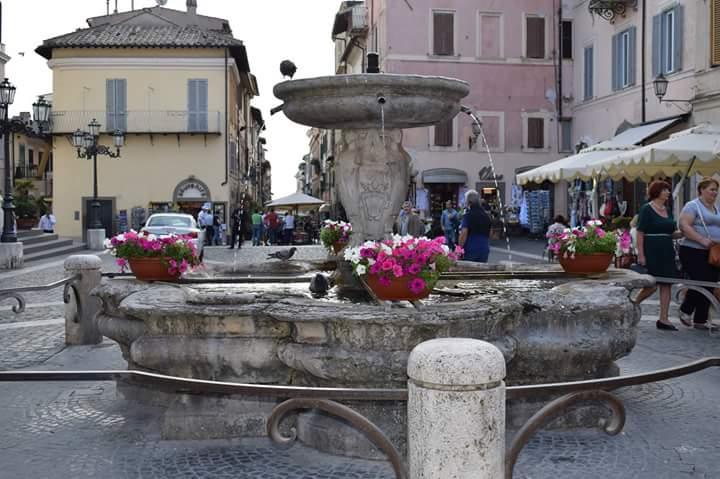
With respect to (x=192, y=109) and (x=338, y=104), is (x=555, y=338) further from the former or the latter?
(x=192, y=109)

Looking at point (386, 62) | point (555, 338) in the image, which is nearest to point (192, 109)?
point (386, 62)

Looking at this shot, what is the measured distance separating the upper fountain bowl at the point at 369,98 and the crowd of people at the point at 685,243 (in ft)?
10.2

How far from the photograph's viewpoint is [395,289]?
16.9 feet

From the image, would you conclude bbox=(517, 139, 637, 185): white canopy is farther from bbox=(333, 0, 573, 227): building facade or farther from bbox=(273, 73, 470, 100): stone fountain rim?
bbox=(333, 0, 573, 227): building facade

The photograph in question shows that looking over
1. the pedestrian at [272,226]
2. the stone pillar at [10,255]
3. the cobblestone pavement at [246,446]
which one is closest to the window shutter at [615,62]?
A: the pedestrian at [272,226]

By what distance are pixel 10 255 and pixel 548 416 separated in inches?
739

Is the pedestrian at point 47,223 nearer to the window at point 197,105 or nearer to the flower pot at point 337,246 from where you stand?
the window at point 197,105

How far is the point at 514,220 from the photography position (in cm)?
3192

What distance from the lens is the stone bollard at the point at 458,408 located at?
104 inches

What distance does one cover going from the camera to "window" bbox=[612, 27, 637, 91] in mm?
26703

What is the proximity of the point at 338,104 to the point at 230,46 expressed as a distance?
1340 inches

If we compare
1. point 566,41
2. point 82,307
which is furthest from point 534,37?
point 82,307

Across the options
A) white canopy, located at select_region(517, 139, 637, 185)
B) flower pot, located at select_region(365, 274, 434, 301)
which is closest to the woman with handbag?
flower pot, located at select_region(365, 274, 434, 301)

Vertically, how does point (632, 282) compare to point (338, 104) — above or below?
below
